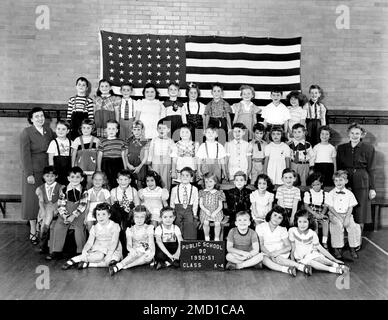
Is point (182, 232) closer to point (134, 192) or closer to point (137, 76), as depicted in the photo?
point (134, 192)

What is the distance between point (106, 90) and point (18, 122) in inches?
75.5

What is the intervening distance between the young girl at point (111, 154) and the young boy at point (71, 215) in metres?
0.52

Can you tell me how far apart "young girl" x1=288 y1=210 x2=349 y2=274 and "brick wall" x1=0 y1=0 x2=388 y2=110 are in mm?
3517

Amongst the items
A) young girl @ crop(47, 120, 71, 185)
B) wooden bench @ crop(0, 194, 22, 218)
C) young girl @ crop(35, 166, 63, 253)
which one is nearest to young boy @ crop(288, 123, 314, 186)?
young girl @ crop(47, 120, 71, 185)

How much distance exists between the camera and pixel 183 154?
7.39 m

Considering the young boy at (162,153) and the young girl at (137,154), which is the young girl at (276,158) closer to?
the young boy at (162,153)

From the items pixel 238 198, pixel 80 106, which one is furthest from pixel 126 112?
pixel 238 198

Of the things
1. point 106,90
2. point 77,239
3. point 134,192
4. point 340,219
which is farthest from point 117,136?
point 340,219

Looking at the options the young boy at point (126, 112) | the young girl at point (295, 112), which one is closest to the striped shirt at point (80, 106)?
the young boy at point (126, 112)

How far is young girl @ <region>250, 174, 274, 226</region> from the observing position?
6.80 metres

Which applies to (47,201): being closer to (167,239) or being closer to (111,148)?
(111,148)

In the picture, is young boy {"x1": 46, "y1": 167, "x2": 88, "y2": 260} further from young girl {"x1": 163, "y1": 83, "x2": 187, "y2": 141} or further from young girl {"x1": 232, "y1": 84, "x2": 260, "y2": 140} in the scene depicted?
young girl {"x1": 232, "y1": 84, "x2": 260, "y2": 140}

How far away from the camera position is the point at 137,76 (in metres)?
8.91

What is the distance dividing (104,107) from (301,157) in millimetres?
3289
